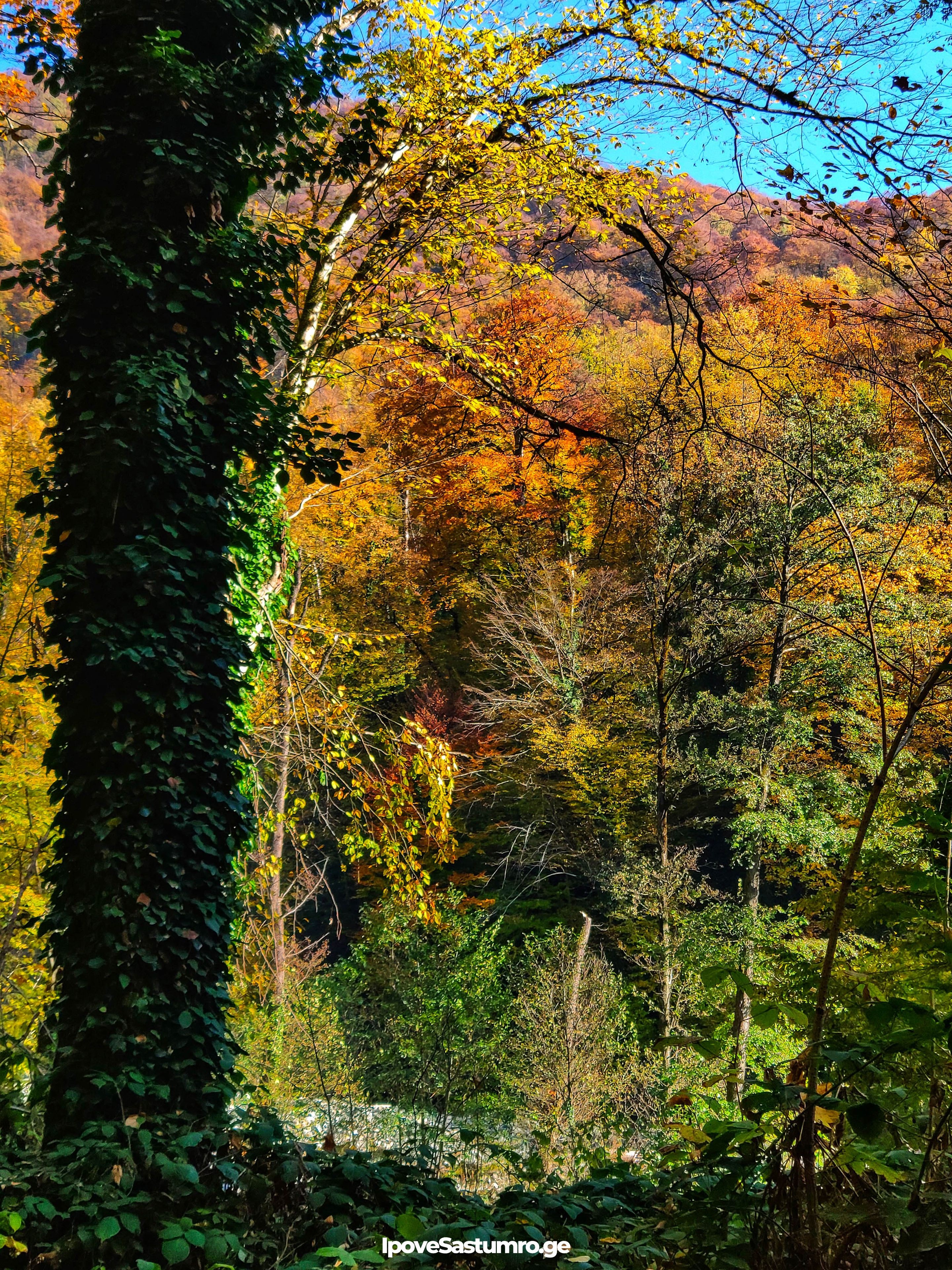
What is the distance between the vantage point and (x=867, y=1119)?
48.6 inches

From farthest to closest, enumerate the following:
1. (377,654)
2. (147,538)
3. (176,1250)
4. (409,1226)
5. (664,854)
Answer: (664,854), (377,654), (147,538), (176,1250), (409,1226)

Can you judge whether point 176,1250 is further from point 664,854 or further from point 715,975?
point 664,854

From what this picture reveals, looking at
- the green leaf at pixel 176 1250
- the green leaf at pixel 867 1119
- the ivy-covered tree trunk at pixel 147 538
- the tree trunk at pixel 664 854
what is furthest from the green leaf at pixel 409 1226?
the tree trunk at pixel 664 854

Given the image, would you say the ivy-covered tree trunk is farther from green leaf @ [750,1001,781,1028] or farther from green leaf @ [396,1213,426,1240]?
green leaf @ [750,1001,781,1028]

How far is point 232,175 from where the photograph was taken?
3.55 meters

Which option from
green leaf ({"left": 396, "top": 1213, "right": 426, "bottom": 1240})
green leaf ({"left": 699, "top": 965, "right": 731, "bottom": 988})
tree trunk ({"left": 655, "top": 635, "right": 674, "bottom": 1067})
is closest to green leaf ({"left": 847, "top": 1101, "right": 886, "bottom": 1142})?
green leaf ({"left": 699, "top": 965, "right": 731, "bottom": 988})

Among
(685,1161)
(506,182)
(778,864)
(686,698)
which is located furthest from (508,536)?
(685,1161)

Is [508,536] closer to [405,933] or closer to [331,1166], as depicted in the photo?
A: [405,933]

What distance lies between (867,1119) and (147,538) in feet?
8.93

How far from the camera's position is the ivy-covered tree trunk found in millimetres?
2912

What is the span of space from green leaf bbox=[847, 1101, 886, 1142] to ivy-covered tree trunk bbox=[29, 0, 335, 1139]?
2328mm

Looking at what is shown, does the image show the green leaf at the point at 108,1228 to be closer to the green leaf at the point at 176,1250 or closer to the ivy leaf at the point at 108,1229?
the ivy leaf at the point at 108,1229

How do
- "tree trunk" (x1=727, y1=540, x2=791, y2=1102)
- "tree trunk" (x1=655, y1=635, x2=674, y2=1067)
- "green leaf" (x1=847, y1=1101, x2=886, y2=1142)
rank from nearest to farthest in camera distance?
"green leaf" (x1=847, y1=1101, x2=886, y2=1142), "tree trunk" (x1=727, y1=540, x2=791, y2=1102), "tree trunk" (x1=655, y1=635, x2=674, y2=1067)

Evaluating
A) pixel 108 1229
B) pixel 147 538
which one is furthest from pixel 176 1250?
pixel 147 538
